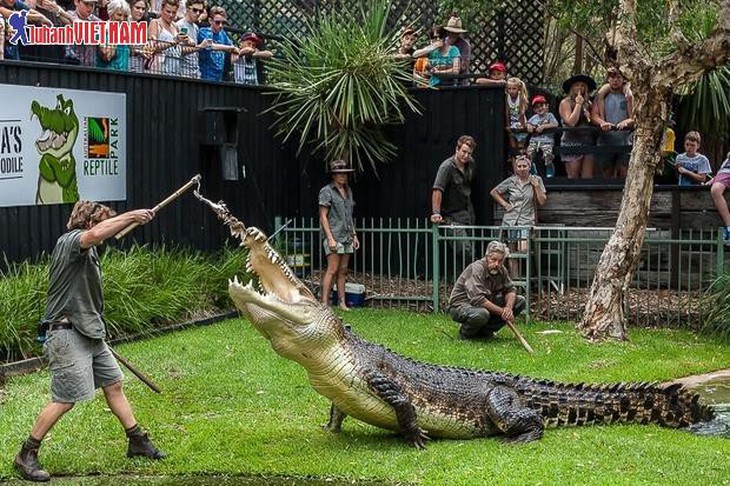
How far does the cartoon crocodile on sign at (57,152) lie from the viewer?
13086 mm

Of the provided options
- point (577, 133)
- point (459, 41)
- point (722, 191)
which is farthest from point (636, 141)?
point (459, 41)

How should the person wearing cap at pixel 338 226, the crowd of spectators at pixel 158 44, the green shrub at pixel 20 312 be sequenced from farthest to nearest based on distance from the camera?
the person wearing cap at pixel 338 226 → the crowd of spectators at pixel 158 44 → the green shrub at pixel 20 312

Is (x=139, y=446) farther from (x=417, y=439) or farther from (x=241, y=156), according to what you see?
(x=241, y=156)

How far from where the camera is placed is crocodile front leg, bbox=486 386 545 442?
8.32 meters

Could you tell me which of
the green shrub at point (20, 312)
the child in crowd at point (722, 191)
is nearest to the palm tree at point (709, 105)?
the child in crowd at point (722, 191)

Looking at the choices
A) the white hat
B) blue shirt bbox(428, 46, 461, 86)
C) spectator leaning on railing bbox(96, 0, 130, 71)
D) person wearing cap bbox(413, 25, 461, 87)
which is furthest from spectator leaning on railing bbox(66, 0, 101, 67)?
the white hat

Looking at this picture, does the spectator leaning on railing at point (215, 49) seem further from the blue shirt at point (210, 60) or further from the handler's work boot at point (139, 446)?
the handler's work boot at point (139, 446)

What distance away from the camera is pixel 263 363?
11258 millimetres

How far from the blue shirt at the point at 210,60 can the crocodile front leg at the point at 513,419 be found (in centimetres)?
867

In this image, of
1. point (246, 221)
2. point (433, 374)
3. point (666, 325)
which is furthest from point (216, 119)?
point (433, 374)

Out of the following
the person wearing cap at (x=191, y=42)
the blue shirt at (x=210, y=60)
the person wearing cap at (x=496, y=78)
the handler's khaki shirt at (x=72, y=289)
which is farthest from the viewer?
the person wearing cap at (x=496, y=78)

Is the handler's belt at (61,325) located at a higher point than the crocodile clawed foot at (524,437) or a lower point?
higher

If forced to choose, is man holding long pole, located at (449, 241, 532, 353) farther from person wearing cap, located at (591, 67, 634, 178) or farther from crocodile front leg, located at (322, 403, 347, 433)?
person wearing cap, located at (591, 67, 634, 178)

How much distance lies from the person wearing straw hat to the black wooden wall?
1.97 ft
